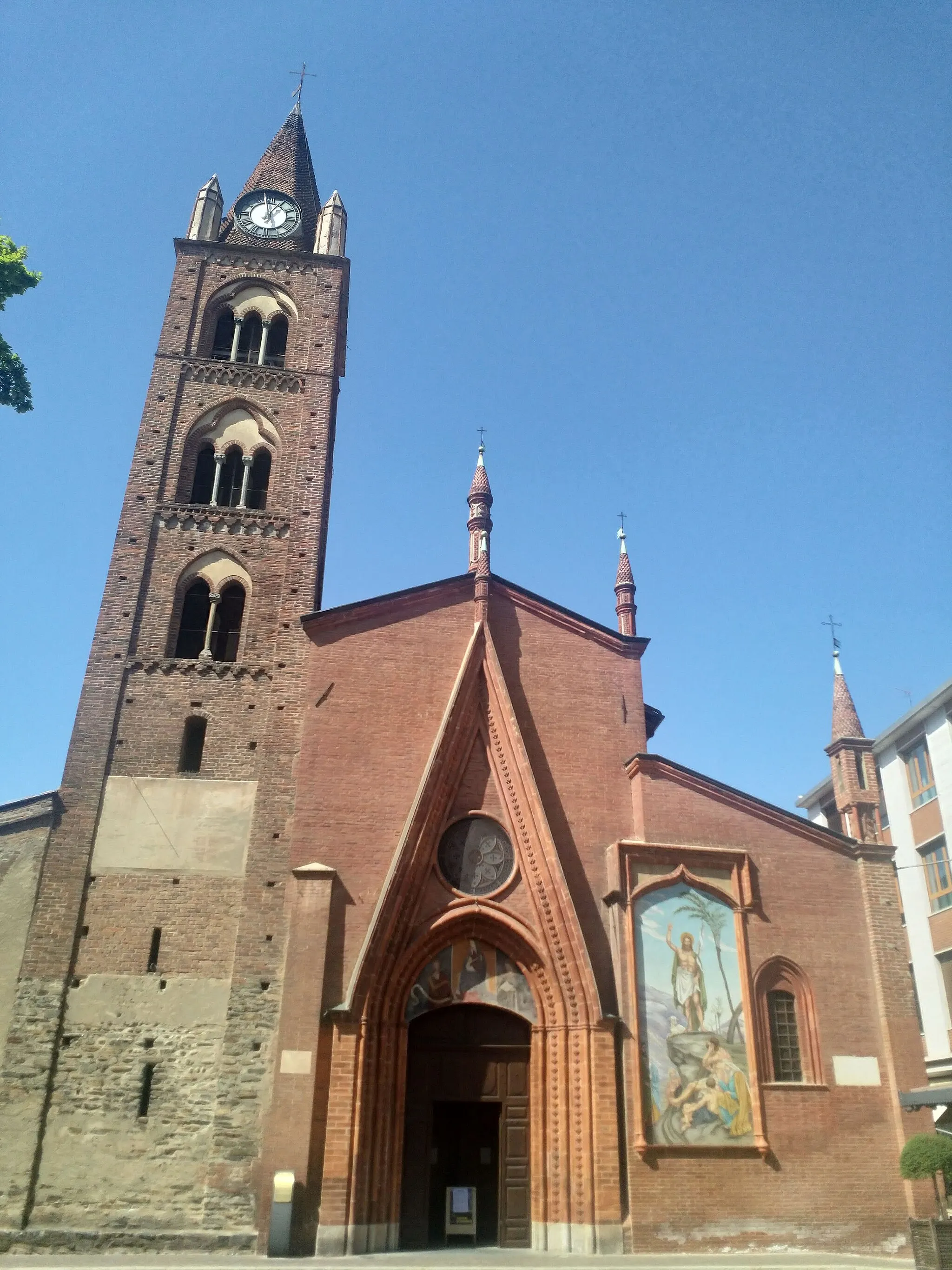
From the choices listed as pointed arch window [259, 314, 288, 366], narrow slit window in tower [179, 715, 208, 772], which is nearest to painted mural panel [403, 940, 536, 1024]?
narrow slit window in tower [179, 715, 208, 772]

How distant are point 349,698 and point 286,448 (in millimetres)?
6562

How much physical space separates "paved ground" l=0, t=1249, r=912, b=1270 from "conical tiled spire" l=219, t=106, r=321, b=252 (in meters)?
22.0

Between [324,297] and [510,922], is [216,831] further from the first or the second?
[324,297]

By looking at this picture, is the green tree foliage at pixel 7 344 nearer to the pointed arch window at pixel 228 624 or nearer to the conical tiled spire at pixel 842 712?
the pointed arch window at pixel 228 624

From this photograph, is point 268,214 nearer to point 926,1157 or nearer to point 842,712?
point 842,712

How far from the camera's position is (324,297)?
2494 cm

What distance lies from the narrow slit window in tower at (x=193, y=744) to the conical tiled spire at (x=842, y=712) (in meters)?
12.7

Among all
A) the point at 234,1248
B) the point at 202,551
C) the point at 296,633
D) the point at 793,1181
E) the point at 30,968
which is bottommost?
the point at 234,1248

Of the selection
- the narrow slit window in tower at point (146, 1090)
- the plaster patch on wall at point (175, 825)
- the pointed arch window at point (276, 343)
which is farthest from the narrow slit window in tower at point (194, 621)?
the narrow slit window in tower at point (146, 1090)

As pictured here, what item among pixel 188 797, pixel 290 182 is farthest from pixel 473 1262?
pixel 290 182

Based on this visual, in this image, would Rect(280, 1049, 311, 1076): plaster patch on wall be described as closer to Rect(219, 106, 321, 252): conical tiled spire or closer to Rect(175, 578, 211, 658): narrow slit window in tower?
Rect(175, 578, 211, 658): narrow slit window in tower

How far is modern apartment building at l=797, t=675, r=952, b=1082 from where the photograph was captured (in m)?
28.7

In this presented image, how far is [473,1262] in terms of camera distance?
47.5 feet

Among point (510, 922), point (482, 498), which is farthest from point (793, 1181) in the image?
point (482, 498)
